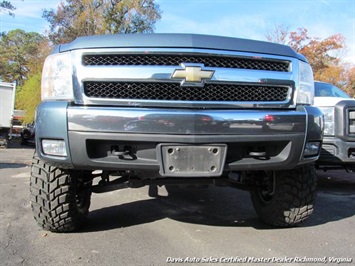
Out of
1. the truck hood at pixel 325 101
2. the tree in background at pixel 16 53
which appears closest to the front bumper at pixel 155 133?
the truck hood at pixel 325 101

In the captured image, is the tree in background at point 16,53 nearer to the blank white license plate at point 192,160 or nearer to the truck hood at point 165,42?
the truck hood at point 165,42

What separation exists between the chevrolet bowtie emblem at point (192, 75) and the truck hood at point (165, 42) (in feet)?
0.60

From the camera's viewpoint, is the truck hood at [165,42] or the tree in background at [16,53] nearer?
the truck hood at [165,42]

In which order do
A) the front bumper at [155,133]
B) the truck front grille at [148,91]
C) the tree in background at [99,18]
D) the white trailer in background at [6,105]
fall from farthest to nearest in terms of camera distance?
the tree in background at [99,18], the white trailer in background at [6,105], the truck front grille at [148,91], the front bumper at [155,133]

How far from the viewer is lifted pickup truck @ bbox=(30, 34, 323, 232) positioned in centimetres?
284

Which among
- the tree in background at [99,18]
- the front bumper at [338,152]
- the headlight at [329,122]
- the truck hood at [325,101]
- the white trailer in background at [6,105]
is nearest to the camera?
the front bumper at [338,152]

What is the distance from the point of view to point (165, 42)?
2.97 m

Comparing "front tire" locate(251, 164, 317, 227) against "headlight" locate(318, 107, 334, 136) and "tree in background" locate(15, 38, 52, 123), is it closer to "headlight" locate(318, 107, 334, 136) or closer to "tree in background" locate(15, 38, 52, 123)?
"headlight" locate(318, 107, 334, 136)

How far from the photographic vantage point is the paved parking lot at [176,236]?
10.2 ft

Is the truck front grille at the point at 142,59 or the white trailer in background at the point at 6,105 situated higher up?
the white trailer in background at the point at 6,105

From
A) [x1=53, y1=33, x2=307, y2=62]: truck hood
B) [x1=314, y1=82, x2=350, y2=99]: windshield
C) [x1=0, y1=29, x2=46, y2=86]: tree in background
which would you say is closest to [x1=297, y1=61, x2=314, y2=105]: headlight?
[x1=53, y1=33, x2=307, y2=62]: truck hood

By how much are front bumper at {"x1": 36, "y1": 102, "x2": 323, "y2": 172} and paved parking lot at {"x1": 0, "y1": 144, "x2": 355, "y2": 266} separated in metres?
0.77

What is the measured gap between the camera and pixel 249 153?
3.07 metres

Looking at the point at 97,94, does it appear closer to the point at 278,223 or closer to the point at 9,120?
the point at 278,223
